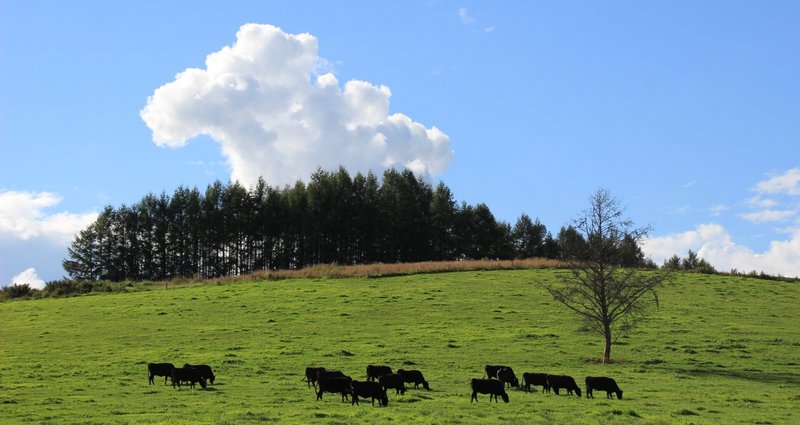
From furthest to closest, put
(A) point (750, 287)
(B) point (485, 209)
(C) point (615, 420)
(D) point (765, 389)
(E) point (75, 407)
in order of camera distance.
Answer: (B) point (485, 209), (A) point (750, 287), (D) point (765, 389), (E) point (75, 407), (C) point (615, 420)

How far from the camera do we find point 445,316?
172 ft

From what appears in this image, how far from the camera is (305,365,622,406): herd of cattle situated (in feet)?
84.6

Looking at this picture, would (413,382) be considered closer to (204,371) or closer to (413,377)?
(413,377)

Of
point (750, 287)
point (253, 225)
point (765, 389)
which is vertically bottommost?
point (765, 389)

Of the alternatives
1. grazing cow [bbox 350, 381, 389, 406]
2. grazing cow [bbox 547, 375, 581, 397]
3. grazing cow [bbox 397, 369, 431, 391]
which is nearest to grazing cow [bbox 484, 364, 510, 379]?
grazing cow [bbox 547, 375, 581, 397]

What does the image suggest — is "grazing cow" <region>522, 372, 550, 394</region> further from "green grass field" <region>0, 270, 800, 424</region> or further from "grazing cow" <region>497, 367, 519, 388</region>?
"green grass field" <region>0, 270, 800, 424</region>

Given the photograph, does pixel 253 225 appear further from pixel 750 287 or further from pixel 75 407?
pixel 75 407

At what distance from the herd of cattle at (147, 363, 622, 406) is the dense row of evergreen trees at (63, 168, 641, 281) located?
81.2m

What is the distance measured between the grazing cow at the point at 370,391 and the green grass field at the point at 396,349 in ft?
1.74

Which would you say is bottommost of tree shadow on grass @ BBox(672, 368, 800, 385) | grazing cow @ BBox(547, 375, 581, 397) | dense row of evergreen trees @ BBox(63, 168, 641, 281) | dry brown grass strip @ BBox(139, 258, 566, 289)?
tree shadow on grass @ BBox(672, 368, 800, 385)

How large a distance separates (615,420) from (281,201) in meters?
96.3

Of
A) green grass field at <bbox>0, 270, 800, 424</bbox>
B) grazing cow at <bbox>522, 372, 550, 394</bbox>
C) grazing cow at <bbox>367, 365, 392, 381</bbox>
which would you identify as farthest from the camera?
grazing cow at <bbox>367, 365, 392, 381</bbox>

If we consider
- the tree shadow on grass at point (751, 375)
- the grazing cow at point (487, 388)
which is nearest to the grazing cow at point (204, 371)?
the grazing cow at point (487, 388)

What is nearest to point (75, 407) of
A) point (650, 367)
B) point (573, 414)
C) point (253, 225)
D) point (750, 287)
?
A: point (573, 414)
